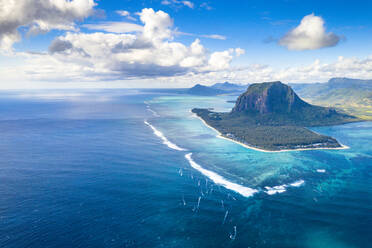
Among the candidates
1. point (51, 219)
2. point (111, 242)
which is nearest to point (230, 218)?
point (111, 242)

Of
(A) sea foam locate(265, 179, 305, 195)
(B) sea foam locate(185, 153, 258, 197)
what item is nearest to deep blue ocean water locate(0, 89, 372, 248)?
(A) sea foam locate(265, 179, 305, 195)

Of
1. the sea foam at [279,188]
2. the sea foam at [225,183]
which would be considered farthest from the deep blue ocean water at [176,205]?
the sea foam at [225,183]

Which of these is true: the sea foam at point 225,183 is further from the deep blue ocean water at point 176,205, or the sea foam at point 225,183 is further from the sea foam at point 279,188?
the sea foam at point 279,188

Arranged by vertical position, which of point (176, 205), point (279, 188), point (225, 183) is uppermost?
point (225, 183)

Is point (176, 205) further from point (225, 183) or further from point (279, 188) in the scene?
point (279, 188)

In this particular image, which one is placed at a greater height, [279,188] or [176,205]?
[279,188]

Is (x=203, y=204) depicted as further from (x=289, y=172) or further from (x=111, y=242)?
(x=289, y=172)

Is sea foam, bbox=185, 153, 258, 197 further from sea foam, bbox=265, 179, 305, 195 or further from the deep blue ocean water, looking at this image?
sea foam, bbox=265, 179, 305, 195

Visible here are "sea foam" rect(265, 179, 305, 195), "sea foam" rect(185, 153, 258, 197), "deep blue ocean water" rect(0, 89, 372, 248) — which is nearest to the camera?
"deep blue ocean water" rect(0, 89, 372, 248)

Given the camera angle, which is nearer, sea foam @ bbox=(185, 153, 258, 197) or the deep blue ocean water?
the deep blue ocean water

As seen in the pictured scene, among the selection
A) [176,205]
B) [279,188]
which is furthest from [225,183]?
[176,205]

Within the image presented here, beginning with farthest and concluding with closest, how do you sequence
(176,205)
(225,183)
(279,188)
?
(225,183) < (279,188) < (176,205)
